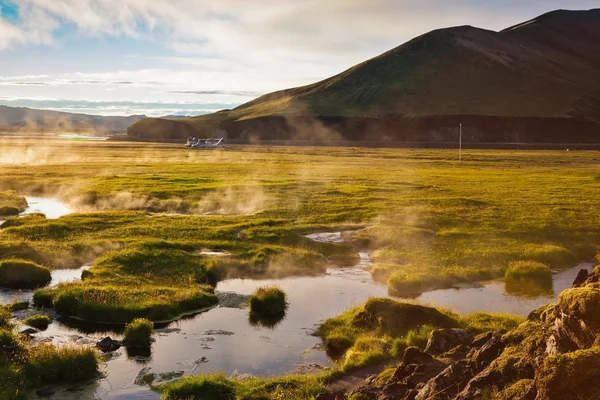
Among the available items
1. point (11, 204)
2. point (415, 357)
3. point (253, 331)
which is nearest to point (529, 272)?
point (253, 331)

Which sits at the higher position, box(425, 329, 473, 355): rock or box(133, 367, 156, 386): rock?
box(425, 329, 473, 355): rock

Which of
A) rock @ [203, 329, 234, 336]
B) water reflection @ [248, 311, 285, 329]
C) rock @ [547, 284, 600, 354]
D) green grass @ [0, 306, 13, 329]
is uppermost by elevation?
rock @ [547, 284, 600, 354]

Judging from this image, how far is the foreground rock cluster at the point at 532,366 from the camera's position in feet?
37.7

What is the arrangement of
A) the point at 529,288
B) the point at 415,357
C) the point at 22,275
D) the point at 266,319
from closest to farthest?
the point at 415,357 → the point at 266,319 → the point at 22,275 → the point at 529,288

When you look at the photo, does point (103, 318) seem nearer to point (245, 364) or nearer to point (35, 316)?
point (35, 316)

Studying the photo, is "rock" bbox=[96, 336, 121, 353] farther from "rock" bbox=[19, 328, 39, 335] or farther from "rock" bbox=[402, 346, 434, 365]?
"rock" bbox=[402, 346, 434, 365]

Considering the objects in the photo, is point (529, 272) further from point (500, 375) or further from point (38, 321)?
point (38, 321)

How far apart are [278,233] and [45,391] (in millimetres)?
26534

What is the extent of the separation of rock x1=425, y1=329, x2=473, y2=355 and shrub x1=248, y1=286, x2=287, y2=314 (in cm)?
968

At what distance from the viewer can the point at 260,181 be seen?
258 feet

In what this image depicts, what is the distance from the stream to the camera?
20.9 meters

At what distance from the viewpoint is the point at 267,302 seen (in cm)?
2783

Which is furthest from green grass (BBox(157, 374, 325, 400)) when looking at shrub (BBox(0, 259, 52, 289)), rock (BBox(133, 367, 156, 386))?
shrub (BBox(0, 259, 52, 289))

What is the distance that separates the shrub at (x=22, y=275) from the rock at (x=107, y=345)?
406 inches
